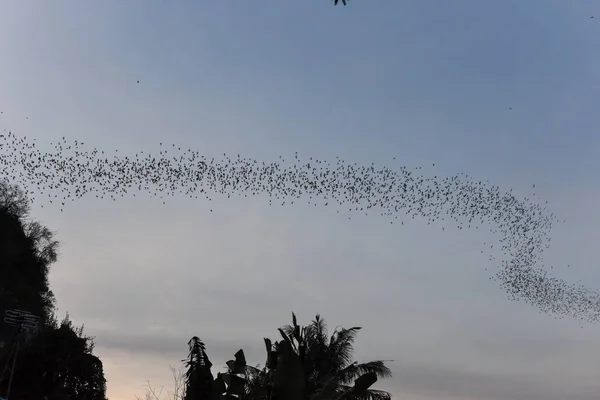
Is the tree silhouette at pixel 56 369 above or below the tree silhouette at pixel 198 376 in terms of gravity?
above

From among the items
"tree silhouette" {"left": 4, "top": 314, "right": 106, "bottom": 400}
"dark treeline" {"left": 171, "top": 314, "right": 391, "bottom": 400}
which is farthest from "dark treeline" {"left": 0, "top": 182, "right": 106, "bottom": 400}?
"dark treeline" {"left": 171, "top": 314, "right": 391, "bottom": 400}

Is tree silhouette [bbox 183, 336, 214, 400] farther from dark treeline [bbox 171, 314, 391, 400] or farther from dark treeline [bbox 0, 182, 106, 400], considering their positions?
dark treeline [bbox 0, 182, 106, 400]

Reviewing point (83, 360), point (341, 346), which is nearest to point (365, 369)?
point (341, 346)

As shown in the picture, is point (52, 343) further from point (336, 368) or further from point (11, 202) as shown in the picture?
point (11, 202)

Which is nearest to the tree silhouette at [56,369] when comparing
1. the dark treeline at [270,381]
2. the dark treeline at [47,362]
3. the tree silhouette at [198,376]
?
the dark treeline at [47,362]

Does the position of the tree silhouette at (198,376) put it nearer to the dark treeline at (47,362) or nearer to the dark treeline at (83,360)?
the dark treeline at (83,360)

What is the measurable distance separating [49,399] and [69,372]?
12.6ft

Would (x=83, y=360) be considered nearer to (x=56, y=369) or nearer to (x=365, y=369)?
(x=56, y=369)

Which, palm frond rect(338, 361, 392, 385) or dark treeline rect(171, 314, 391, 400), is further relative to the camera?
palm frond rect(338, 361, 392, 385)

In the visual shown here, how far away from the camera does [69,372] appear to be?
4444 centimetres

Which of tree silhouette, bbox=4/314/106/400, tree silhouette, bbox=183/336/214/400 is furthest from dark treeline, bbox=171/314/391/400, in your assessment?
tree silhouette, bbox=4/314/106/400

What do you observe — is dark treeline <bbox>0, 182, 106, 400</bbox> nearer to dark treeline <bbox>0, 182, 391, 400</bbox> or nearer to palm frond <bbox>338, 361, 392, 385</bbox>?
dark treeline <bbox>0, 182, 391, 400</bbox>

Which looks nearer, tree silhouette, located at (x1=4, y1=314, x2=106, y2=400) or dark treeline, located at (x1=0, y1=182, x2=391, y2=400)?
dark treeline, located at (x1=0, y1=182, x2=391, y2=400)

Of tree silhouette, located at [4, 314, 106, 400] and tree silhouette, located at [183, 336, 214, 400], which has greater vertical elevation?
tree silhouette, located at [4, 314, 106, 400]
